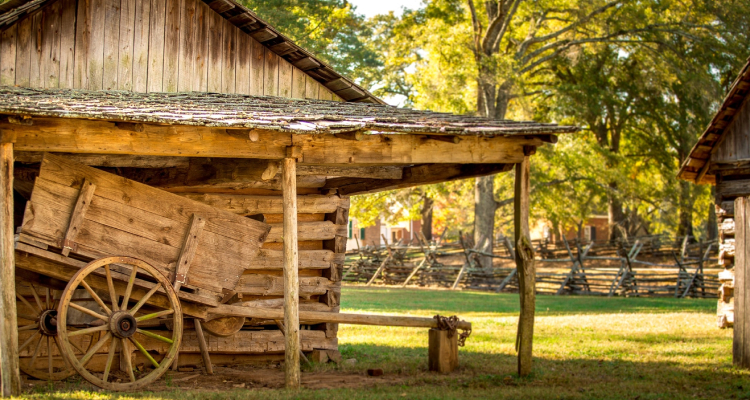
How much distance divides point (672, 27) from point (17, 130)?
24.7 m

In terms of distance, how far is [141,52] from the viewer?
10.7 metres

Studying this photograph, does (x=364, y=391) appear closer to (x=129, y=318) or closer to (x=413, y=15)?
(x=129, y=318)

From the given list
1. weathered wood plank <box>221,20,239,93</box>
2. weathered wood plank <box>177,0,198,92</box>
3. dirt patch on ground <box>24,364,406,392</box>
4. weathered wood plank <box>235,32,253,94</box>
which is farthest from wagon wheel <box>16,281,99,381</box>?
weathered wood plank <box>235,32,253,94</box>

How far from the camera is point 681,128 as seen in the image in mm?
29250

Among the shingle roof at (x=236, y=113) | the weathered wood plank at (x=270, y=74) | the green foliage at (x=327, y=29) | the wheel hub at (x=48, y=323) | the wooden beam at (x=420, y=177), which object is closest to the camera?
the shingle roof at (x=236, y=113)

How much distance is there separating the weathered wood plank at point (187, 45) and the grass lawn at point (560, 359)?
14.6 ft

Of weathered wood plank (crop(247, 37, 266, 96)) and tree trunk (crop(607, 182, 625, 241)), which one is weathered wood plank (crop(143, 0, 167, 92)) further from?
tree trunk (crop(607, 182, 625, 241))

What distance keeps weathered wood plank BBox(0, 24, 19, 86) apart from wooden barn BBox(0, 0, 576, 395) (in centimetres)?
2

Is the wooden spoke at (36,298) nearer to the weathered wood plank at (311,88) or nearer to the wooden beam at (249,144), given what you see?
the wooden beam at (249,144)

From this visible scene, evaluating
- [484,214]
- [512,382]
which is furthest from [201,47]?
[484,214]

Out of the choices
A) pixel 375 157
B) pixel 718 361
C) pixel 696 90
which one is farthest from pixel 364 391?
pixel 696 90

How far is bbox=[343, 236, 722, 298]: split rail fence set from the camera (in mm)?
23922

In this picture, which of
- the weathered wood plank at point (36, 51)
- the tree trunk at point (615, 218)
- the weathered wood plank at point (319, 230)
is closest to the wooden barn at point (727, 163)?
the weathered wood plank at point (319, 230)

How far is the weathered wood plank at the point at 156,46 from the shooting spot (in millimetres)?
10773
